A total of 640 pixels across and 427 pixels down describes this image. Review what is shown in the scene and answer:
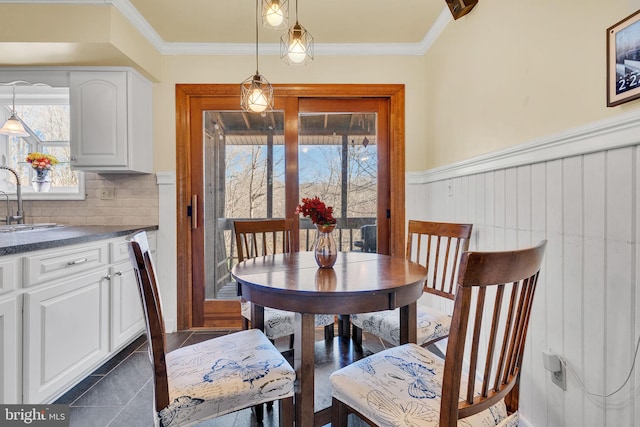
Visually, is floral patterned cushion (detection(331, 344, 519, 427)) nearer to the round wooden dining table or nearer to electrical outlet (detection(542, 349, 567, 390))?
the round wooden dining table

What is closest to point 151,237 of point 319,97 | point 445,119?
point 319,97

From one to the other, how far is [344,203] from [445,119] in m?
1.10

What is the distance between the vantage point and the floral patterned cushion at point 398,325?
1596mm

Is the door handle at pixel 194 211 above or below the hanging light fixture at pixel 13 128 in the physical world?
below

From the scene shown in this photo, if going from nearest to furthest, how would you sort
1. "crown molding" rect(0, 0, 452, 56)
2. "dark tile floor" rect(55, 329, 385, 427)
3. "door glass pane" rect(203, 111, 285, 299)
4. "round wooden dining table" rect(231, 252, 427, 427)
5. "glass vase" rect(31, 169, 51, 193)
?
"round wooden dining table" rect(231, 252, 427, 427)
"dark tile floor" rect(55, 329, 385, 427)
"glass vase" rect(31, 169, 51, 193)
"crown molding" rect(0, 0, 452, 56)
"door glass pane" rect(203, 111, 285, 299)

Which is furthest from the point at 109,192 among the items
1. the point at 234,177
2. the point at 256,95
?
the point at 256,95

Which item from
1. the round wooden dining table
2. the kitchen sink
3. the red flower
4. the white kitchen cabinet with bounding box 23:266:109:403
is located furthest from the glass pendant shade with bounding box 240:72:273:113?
the kitchen sink

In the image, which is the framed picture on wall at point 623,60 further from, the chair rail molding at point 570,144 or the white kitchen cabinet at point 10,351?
the white kitchen cabinet at point 10,351

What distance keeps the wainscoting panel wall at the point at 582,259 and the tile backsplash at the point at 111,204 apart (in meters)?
2.68

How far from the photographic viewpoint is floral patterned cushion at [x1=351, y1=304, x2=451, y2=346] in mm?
1596

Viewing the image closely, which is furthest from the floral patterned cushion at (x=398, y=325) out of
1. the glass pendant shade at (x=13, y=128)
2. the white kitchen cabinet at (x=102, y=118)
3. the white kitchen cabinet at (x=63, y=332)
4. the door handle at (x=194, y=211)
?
the glass pendant shade at (x=13, y=128)

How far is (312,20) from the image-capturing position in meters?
2.41

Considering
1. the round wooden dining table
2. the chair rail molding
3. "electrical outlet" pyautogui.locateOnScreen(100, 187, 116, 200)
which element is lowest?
the round wooden dining table

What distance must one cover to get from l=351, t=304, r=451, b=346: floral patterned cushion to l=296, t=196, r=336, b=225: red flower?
1.69 feet
